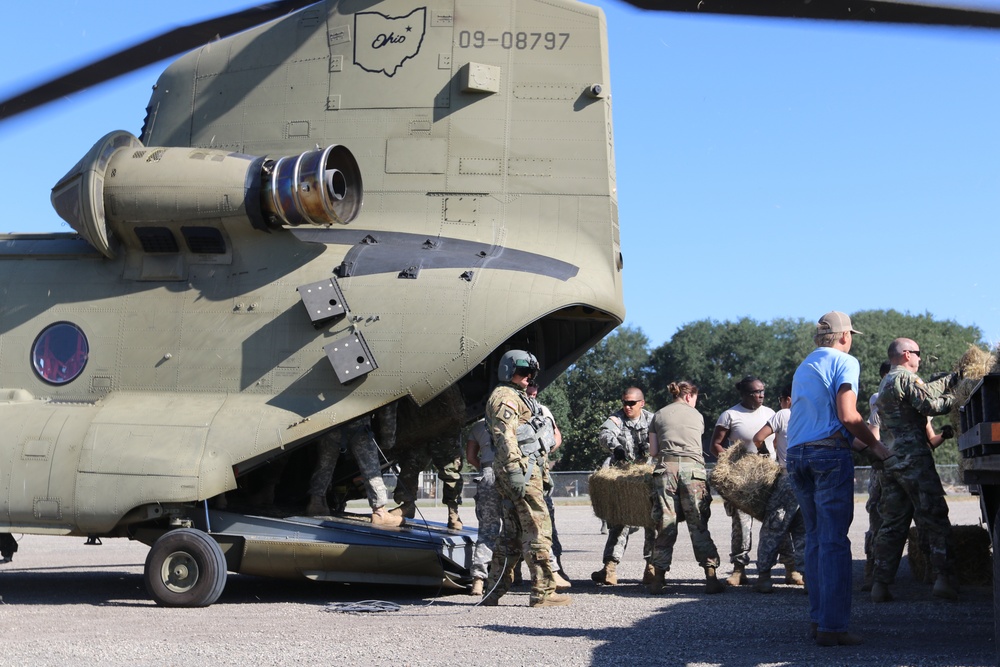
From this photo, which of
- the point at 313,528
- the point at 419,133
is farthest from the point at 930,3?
the point at 313,528

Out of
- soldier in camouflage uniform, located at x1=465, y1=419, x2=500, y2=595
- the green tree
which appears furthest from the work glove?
the green tree

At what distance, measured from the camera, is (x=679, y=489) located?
351 inches

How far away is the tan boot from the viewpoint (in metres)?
9.17

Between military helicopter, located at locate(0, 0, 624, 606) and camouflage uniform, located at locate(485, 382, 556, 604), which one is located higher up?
military helicopter, located at locate(0, 0, 624, 606)

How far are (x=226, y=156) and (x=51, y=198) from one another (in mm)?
1676

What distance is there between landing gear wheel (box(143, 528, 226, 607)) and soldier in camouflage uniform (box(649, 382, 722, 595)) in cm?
364

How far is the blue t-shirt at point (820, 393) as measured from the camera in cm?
614

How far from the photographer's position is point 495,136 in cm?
961

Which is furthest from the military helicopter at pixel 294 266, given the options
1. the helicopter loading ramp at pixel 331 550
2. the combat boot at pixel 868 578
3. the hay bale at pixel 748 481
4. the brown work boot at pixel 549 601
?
the combat boot at pixel 868 578

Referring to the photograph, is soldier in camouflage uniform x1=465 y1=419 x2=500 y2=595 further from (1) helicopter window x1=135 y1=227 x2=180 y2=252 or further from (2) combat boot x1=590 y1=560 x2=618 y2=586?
(1) helicopter window x1=135 y1=227 x2=180 y2=252

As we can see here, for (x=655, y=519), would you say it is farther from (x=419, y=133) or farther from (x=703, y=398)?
(x=703, y=398)

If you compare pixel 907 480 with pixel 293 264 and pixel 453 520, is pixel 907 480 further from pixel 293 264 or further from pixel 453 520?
pixel 293 264

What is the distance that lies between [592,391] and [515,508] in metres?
43.6

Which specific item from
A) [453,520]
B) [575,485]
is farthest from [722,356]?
[453,520]
